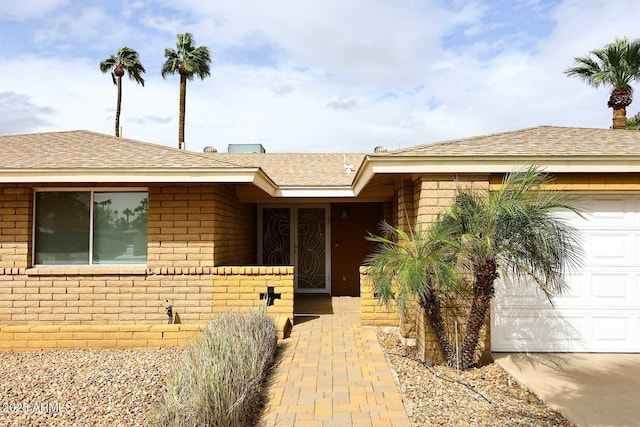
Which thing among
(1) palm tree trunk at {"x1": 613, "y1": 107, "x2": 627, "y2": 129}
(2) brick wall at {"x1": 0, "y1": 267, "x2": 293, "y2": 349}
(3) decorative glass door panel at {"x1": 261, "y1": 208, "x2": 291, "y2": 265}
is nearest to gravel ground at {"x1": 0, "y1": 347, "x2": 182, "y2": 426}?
(2) brick wall at {"x1": 0, "y1": 267, "x2": 293, "y2": 349}

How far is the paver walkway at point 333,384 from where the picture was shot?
3.97m

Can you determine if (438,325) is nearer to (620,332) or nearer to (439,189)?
(439,189)

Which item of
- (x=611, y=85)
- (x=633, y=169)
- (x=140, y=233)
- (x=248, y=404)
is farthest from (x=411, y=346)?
(x=611, y=85)

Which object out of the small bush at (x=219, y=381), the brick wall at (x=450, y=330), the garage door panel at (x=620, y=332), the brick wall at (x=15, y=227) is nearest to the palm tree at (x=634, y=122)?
the garage door panel at (x=620, y=332)

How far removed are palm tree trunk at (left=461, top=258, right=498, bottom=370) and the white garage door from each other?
1023 mm

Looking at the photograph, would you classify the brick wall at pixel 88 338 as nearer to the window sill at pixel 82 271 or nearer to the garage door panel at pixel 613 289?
the window sill at pixel 82 271

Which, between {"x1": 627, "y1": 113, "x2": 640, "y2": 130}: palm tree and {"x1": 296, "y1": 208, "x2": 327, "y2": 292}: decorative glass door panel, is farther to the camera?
{"x1": 627, "y1": 113, "x2": 640, "y2": 130}: palm tree

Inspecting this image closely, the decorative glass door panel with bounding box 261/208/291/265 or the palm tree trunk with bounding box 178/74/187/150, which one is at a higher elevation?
the palm tree trunk with bounding box 178/74/187/150

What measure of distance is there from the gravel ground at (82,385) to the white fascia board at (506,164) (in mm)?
4213

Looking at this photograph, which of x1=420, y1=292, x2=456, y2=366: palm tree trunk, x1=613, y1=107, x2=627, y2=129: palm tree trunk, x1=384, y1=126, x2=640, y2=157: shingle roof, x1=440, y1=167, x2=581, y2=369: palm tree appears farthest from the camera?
x1=613, y1=107, x2=627, y2=129: palm tree trunk

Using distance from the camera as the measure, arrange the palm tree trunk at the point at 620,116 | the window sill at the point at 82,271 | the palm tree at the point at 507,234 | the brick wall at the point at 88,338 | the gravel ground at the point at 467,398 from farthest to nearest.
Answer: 1. the palm tree trunk at the point at 620,116
2. the window sill at the point at 82,271
3. the brick wall at the point at 88,338
4. the palm tree at the point at 507,234
5. the gravel ground at the point at 467,398

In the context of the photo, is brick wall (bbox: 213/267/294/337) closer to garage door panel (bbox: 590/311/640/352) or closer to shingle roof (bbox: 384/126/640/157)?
shingle roof (bbox: 384/126/640/157)

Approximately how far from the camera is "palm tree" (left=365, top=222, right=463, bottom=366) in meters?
4.80

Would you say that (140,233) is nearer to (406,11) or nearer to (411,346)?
(411,346)
